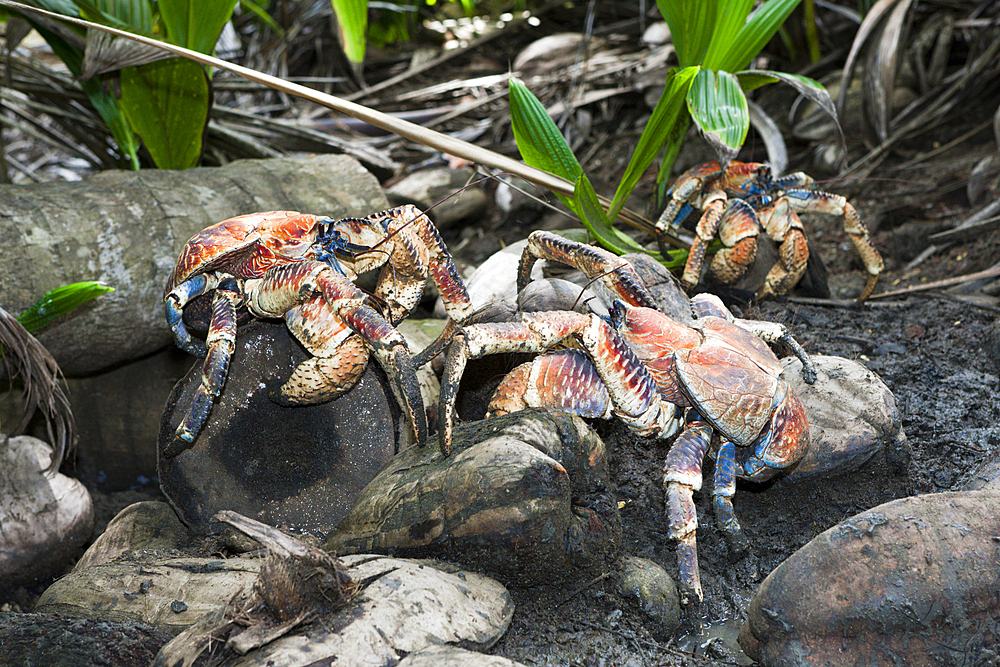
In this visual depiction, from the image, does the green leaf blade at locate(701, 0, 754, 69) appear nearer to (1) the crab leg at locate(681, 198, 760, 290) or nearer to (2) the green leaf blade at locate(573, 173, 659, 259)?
(1) the crab leg at locate(681, 198, 760, 290)

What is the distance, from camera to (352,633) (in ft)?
5.63

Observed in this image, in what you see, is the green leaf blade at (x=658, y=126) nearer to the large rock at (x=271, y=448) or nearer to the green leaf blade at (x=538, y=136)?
the green leaf blade at (x=538, y=136)

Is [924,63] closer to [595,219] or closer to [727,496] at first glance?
[595,219]

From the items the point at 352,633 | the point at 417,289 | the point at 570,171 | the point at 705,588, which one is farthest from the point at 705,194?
the point at 352,633

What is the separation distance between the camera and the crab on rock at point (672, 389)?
226 centimetres

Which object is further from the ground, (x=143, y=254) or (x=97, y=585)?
(x=143, y=254)

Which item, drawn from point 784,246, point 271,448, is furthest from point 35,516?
point 784,246

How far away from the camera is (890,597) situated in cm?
182

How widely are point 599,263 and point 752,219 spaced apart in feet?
4.66

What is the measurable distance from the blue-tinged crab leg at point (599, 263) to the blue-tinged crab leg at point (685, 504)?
61 cm

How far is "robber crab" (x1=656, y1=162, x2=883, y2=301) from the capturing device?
149 inches

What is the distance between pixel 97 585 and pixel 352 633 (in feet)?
3.35

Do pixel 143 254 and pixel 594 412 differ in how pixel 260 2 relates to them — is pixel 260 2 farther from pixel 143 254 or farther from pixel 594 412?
pixel 594 412

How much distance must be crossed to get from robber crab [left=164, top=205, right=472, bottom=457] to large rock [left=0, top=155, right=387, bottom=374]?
0.81m
